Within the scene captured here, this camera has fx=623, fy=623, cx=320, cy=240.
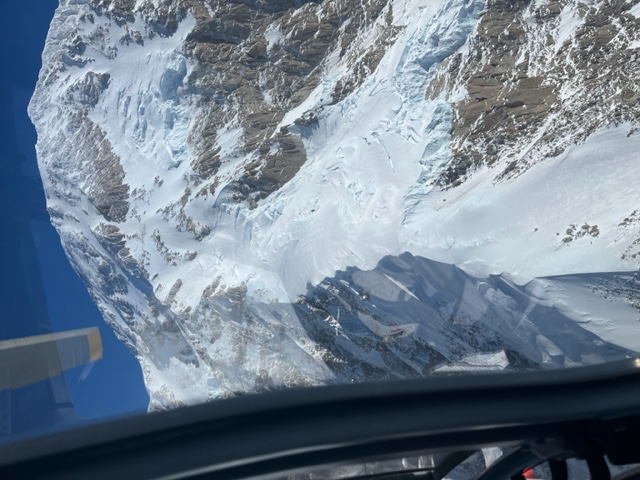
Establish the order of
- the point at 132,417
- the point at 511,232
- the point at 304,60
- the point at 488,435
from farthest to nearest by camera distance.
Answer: the point at 304,60 < the point at 511,232 < the point at 488,435 < the point at 132,417

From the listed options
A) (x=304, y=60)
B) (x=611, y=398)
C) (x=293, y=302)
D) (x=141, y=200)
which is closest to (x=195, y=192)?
(x=141, y=200)

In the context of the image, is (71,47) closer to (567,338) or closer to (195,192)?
(195,192)

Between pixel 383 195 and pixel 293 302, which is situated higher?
pixel 383 195

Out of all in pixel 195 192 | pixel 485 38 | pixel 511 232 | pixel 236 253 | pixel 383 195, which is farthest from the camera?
pixel 195 192
